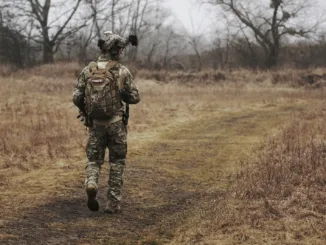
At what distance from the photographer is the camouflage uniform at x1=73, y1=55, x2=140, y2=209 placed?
5.25m

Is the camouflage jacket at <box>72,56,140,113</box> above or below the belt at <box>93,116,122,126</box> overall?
above

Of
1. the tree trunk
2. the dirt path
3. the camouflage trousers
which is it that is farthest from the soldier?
the tree trunk

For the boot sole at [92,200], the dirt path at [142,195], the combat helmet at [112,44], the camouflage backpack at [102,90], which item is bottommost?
the dirt path at [142,195]

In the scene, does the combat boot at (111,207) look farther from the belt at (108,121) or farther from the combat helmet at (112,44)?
the combat helmet at (112,44)

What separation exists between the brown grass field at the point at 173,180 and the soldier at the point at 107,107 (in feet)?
1.33

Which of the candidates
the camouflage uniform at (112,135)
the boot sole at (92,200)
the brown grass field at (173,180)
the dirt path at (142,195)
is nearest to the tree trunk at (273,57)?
the brown grass field at (173,180)

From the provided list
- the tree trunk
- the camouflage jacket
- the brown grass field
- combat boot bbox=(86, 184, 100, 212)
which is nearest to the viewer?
the brown grass field

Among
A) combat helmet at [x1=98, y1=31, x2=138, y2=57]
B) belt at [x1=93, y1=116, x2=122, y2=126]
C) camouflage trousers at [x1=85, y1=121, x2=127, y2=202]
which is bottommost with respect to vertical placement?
camouflage trousers at [x1=85, y1=121, x2=127, y2=202]

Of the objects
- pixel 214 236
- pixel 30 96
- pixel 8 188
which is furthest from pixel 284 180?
pixel 30 96

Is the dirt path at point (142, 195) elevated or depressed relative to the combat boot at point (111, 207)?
depressed

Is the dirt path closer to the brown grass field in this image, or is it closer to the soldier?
the brown grass field

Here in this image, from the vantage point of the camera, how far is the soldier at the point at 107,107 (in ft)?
16.6

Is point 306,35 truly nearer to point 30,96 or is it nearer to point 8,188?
point 30,96

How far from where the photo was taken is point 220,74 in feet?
95.7
